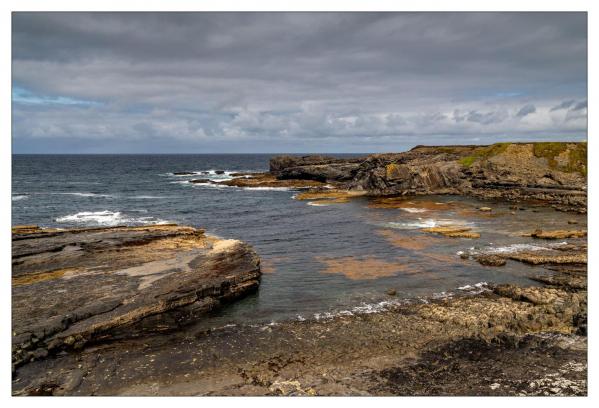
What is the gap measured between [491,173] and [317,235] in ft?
187

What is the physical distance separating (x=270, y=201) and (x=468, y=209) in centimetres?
3528

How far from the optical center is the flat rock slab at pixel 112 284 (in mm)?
21744

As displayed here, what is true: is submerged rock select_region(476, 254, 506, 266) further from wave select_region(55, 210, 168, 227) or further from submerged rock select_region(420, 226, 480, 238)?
wave select_region(55, 210, 168, 227)

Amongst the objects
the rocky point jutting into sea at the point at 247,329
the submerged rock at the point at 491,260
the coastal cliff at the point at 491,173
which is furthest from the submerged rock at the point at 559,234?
the coastal cliff at the point at 491,173

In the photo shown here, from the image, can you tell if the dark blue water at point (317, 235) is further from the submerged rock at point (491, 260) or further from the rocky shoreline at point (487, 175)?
the rocky shoreline at point (487, 175)

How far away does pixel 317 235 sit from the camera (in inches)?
1973

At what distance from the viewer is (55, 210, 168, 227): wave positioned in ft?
192

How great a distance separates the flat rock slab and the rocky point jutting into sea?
0.29 feet

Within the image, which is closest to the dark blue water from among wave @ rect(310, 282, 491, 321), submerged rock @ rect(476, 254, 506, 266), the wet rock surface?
wave @ rect(310, 282, 491, 321)

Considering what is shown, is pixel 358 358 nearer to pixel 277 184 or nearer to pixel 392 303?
pixel 392 303

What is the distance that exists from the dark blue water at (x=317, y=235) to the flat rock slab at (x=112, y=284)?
2.31 m

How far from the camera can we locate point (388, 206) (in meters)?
73.3

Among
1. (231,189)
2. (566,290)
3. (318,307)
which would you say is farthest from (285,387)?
(231,189)

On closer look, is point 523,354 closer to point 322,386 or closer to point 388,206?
point 322,386
